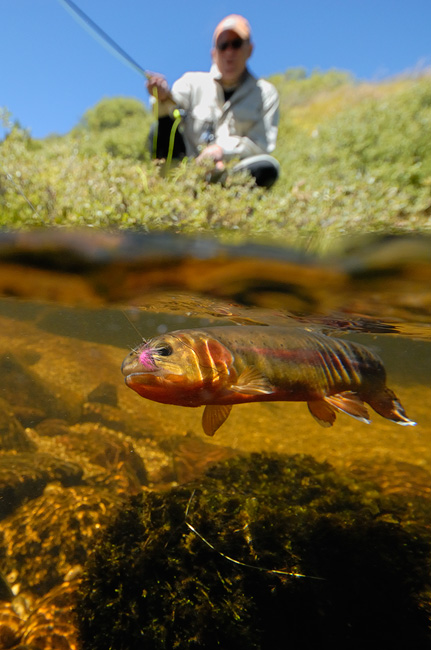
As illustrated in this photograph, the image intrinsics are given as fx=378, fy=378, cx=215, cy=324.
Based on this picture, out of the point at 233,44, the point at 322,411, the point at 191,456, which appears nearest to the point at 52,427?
the point at 191,456

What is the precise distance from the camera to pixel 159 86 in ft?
25.1

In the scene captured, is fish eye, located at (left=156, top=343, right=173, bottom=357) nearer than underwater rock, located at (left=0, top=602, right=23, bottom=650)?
Yes

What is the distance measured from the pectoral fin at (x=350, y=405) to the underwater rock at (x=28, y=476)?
3361mm

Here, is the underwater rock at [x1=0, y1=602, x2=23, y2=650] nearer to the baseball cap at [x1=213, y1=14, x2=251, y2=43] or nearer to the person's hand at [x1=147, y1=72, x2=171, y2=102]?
the person's hand at [x1=147, y1=72, x2=171, y2=102]

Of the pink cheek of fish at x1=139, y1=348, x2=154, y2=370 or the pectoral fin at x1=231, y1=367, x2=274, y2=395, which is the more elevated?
the pink cheek of fish at x1=139, y1=348, x2=154, y2=370

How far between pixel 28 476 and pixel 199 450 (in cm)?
216

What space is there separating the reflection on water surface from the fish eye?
1.37m

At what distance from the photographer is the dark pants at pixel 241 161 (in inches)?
348

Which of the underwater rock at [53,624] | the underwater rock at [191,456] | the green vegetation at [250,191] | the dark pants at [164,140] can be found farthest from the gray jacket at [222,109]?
the underwater rock at [53,624]

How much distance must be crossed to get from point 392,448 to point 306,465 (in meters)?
2.40

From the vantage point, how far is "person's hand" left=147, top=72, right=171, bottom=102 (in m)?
7.43

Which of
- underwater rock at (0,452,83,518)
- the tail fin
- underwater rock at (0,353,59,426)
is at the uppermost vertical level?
the tail fin

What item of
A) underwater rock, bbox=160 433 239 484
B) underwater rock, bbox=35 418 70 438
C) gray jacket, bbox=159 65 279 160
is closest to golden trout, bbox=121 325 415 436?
underwater rock, bbox=160 433 239 484

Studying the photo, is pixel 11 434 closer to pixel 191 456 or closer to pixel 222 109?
pixel 191 456
